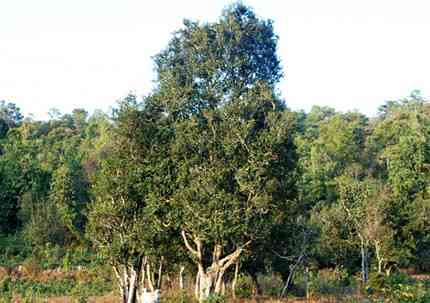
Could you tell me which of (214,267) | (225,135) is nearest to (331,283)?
(214,267)

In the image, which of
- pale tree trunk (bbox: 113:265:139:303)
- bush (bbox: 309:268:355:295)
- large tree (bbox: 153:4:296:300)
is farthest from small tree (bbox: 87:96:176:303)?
bush (bbox: 309:268:355:295)

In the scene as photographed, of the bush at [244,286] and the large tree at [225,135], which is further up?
the large tree at [225,135]

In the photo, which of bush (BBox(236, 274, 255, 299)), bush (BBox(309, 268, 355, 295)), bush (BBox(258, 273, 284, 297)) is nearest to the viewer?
bush (BBox(236, 274, 255, 299))

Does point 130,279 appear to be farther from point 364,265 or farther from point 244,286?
point 364,265

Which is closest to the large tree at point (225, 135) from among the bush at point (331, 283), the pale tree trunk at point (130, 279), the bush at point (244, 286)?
the pale tree trunk at point (130, 279)

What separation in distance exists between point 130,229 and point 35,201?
1062 inches

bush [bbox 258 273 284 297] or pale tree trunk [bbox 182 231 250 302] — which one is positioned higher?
pale tree trunk [bbox 182 231 250 302]

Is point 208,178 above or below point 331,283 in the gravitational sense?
above

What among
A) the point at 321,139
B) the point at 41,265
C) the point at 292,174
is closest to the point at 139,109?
the point at 292,174

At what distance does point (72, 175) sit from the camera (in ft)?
132

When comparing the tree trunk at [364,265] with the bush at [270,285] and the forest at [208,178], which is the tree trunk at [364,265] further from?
the forest at [208,178]

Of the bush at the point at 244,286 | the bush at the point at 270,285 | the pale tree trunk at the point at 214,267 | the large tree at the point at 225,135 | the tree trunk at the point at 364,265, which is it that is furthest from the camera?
the tree trunk at the point at 364,265

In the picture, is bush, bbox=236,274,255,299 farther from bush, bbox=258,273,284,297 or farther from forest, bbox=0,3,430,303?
bush, bbox=258,273,284,297

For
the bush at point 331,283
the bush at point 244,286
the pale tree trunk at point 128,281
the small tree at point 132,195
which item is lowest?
the bush at point 331,283
